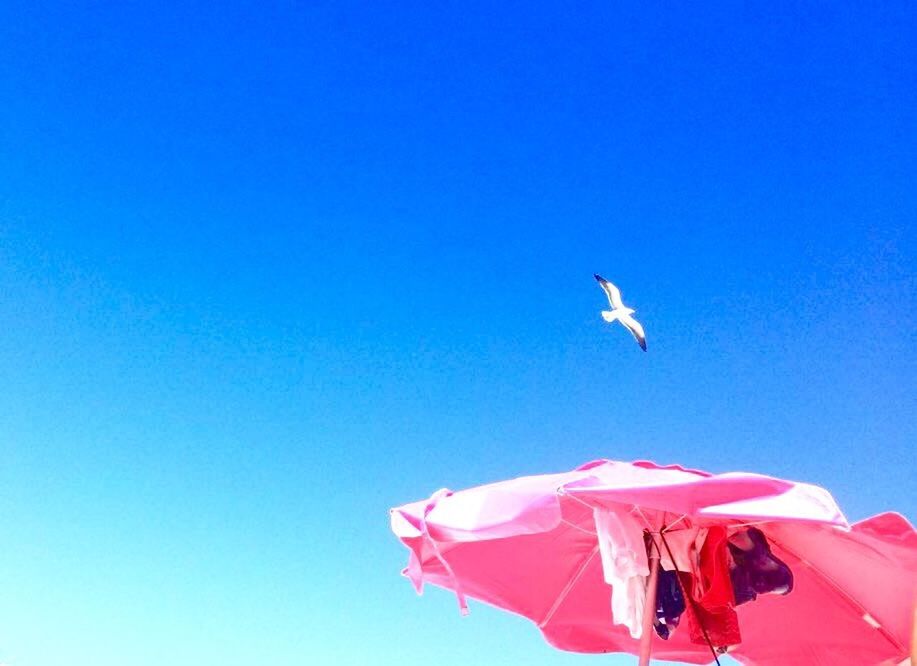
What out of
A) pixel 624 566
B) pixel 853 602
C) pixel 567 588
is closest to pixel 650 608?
pixel 624 566

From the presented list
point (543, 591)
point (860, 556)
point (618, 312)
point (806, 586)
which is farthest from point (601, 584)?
point (618, 312)

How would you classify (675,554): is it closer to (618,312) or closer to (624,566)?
(624,566)

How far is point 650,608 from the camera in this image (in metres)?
3.84

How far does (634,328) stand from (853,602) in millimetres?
3175

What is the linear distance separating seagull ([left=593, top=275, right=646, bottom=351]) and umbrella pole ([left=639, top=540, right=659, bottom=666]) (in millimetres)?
3119

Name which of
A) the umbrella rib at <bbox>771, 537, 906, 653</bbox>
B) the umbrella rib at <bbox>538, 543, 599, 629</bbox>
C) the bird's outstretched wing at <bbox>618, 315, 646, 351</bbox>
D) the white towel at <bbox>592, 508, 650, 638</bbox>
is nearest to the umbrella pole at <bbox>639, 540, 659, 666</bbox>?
the white towel at <bbox>592, 508, 650, 638</bbox>

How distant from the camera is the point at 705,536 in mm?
4066

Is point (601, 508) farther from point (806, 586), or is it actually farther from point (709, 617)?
point (806, 586)

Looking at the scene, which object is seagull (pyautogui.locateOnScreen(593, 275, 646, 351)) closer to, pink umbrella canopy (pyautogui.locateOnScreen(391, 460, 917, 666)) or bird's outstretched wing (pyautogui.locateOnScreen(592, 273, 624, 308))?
bird's outstretched wing (pyautogui.locateOnScreen(592, 273, 624, 308))

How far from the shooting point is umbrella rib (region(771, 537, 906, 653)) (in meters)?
4.25

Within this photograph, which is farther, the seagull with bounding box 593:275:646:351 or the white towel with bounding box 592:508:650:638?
the seagull with bounding box 593:275:646:351

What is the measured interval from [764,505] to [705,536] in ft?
3.81

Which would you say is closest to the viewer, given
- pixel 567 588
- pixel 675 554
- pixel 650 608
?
pixel 650 608

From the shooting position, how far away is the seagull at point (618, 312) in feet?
22.9
